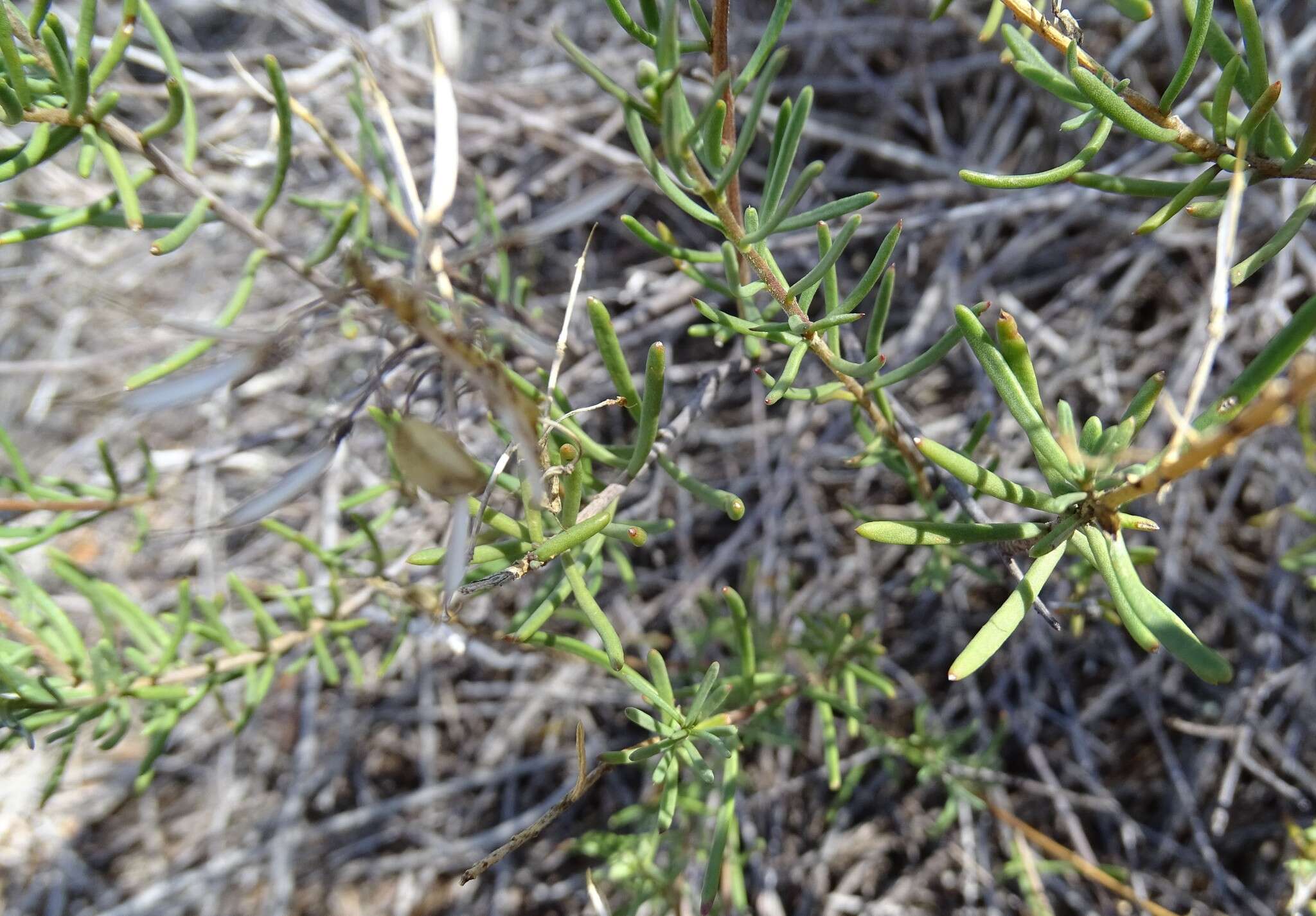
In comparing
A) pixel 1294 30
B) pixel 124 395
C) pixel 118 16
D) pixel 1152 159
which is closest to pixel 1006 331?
pixel 124 395

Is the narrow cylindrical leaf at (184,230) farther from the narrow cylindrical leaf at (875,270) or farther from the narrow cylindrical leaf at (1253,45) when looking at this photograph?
the narrow cylindrical leaf at (1253,45)

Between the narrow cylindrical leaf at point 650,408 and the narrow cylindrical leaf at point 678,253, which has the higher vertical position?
the narrow cylindrical leaf at point 678,253

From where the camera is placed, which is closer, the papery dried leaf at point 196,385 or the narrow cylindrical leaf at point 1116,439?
the papery dried leaf at point 196,385

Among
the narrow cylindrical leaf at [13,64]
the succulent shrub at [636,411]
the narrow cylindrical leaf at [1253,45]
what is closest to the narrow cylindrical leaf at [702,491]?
the succulent shrub at [636,411]

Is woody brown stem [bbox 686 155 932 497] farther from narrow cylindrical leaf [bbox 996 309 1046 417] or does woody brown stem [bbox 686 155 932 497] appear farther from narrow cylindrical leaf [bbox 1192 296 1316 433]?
narrow cylindrical leaf [bbox 1192 296 1316 433]

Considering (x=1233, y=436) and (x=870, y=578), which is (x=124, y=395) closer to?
(x=1233, y=436)

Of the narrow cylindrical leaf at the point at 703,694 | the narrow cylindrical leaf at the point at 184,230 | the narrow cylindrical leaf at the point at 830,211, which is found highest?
the narrow cylindrical leaf at the point at 830,211

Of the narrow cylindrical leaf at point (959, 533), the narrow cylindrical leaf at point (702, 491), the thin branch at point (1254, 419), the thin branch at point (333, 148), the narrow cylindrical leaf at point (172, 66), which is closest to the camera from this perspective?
the thin branch at point (1254, 419)

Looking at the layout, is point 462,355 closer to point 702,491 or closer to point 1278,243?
point 702,491
